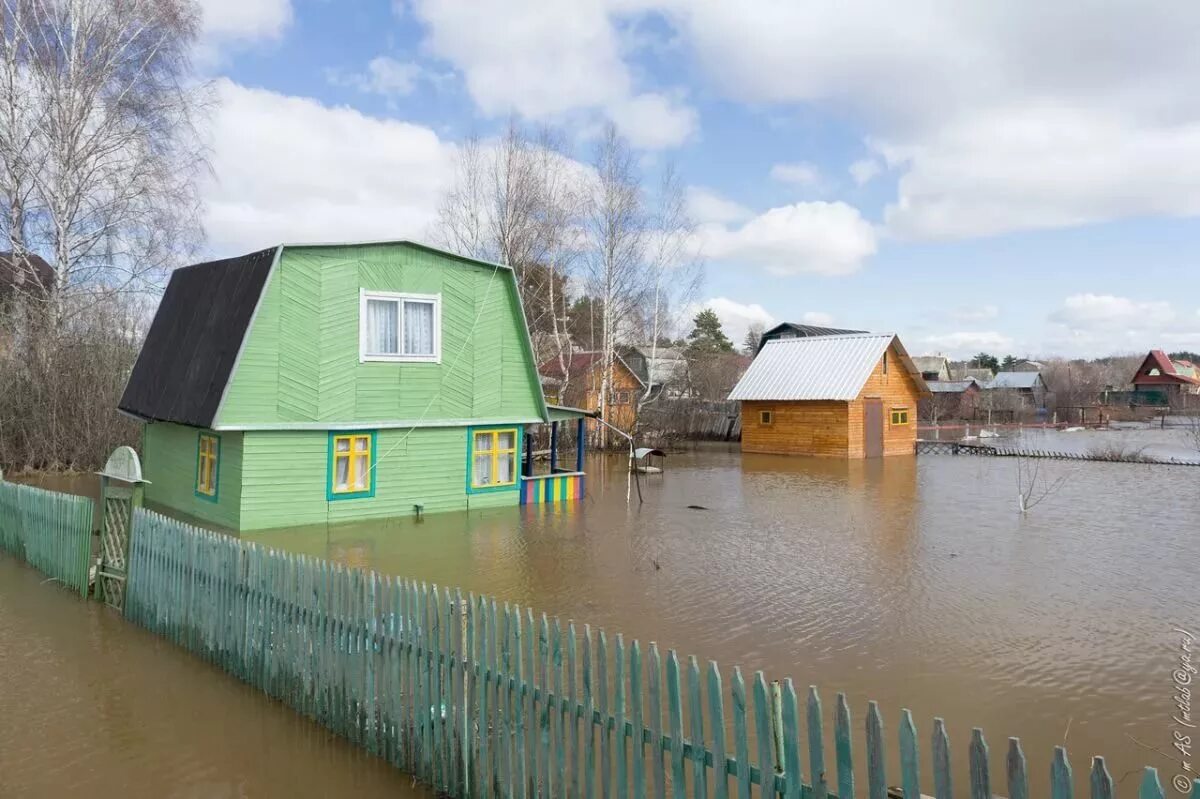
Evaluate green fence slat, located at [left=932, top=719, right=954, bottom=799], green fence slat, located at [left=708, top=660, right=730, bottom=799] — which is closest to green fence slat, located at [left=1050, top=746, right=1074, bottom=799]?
green fence slat, located at [left=932, top=719, right=954, bottom=799]

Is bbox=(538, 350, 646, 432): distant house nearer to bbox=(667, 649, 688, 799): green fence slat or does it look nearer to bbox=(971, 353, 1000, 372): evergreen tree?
bbox=(667, 649, 688, 799): green fence slat

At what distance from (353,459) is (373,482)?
0.65 metres

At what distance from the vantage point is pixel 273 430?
1478 centimetres

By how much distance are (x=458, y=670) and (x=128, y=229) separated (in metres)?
25.3

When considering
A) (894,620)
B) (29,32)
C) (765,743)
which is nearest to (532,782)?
(765,743)

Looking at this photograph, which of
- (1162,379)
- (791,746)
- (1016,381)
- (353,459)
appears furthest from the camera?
(1162,379)

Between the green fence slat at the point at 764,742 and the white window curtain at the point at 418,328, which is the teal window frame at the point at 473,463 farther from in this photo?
the green fence slat at the point at 764,742

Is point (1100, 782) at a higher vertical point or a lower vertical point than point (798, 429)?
lower

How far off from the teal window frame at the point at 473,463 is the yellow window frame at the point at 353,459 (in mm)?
2380

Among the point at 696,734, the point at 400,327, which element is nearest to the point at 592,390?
the point at 400,327

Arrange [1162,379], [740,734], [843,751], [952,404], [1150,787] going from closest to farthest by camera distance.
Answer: [1150,787], [843,751], [740,734], [952,404], [1162,379]

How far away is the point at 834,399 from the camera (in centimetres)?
3186

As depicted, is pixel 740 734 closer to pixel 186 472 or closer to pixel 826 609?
pixel 826 609

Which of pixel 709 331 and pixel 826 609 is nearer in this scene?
pixel 826 609
